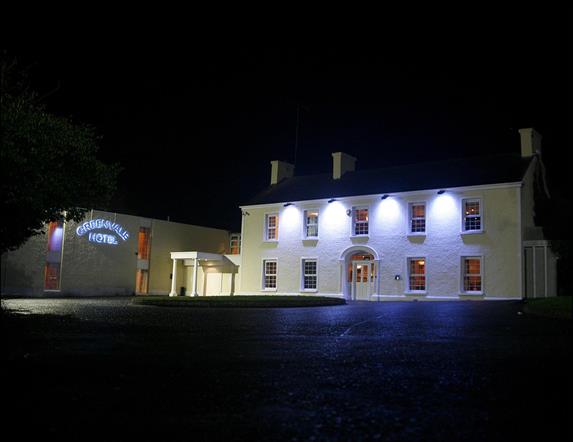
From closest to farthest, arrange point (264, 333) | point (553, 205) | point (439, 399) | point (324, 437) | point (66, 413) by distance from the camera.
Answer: point (324, 437), point (66, 413), point (439, 399), point (264, 333), point (553, 205)

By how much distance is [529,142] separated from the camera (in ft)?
96.8

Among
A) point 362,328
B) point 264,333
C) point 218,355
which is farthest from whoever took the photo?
point 362,328

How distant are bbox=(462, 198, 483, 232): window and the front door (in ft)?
18.7

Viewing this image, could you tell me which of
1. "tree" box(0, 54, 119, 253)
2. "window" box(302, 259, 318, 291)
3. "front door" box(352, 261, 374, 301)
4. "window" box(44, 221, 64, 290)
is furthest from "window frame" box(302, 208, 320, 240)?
"tree" box(0, 54, 119, 253)

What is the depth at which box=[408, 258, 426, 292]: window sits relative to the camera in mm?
29859

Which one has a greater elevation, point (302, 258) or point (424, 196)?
point (424, 196)

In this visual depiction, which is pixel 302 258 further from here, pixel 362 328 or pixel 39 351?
pixel 39 351

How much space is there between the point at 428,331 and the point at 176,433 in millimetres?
7803

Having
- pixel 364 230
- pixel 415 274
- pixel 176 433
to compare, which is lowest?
pixel 176 433

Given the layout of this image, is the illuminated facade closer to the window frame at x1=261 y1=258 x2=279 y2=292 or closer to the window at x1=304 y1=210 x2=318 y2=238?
the window frame at x1=261 y1=258 x2=279 y2=292

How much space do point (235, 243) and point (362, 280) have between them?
15.4m

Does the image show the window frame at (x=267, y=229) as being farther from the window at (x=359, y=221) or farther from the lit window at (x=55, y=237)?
the lit window at (x=55, y=237)

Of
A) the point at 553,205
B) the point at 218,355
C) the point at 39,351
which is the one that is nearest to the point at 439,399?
the point at 218,355

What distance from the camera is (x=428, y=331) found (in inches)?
425
